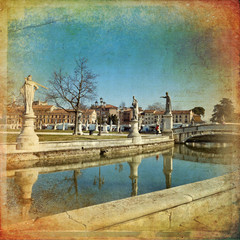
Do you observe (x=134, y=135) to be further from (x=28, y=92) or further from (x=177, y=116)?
(x=177, y=116)

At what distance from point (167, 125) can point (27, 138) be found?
14.2m

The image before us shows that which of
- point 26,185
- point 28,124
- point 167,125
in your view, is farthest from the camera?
point 167,125

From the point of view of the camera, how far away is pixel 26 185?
4656mm

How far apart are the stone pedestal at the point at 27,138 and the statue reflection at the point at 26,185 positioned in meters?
1.53

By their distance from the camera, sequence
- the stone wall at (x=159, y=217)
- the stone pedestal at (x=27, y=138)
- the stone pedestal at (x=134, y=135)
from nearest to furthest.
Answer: the stone wall at (x=159, y=217)
the stone pedestal at (x=27, y=138)
the stone pedestal at (x=134, y=135)

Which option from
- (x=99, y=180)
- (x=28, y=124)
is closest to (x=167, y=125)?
(x=28, y=124)

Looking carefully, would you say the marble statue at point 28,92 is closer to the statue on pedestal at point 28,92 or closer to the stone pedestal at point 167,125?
the statue on pedestal at point 28,92

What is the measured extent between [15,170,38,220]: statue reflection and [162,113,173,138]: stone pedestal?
14532mm

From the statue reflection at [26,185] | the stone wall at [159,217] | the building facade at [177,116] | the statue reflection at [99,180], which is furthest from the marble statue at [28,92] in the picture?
the building facade at [177,116]

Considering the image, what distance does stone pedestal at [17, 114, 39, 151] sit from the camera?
7281 millimetres

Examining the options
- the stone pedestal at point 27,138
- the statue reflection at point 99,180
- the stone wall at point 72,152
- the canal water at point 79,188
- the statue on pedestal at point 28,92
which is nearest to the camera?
the canal water at point 79,188

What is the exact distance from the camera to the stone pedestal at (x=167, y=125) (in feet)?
61.4

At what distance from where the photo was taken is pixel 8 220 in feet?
8.68

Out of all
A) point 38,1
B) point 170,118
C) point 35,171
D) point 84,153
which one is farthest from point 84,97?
point 38,1
